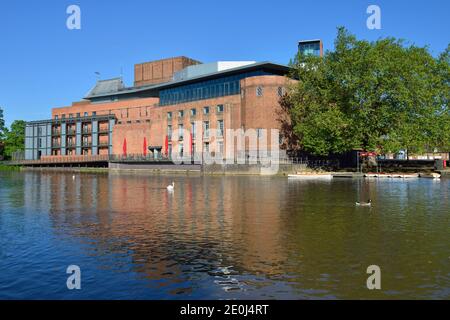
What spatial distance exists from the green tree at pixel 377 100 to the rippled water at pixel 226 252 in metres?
42.8

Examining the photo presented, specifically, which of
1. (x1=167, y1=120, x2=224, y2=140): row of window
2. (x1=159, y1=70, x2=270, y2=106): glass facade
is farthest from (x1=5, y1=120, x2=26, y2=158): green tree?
(x1=167, y1=120, x2=224, y2=140): row of window

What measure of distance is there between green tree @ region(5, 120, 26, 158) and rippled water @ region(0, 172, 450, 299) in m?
123

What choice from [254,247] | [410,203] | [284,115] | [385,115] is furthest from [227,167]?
[254,247]

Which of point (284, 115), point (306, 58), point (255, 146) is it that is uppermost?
point (306, 58)

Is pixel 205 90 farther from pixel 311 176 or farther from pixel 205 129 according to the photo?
pixel 311 176

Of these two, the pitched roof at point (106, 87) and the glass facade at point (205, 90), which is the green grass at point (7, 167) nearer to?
the pitched roof at point (106, 87)

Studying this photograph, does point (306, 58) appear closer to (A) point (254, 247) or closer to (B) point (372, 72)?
(B) point (372, 72)

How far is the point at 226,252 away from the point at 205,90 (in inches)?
3197

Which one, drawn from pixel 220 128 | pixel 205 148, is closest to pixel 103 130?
pixel 205 148

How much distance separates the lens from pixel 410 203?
28.8 m

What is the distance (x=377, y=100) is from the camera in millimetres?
66750

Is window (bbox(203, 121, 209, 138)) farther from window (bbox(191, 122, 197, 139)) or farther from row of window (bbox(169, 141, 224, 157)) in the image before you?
window (bbox(191, 122, 197, 139))

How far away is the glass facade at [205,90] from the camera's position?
286 ft

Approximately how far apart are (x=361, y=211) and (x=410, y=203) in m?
6.00
